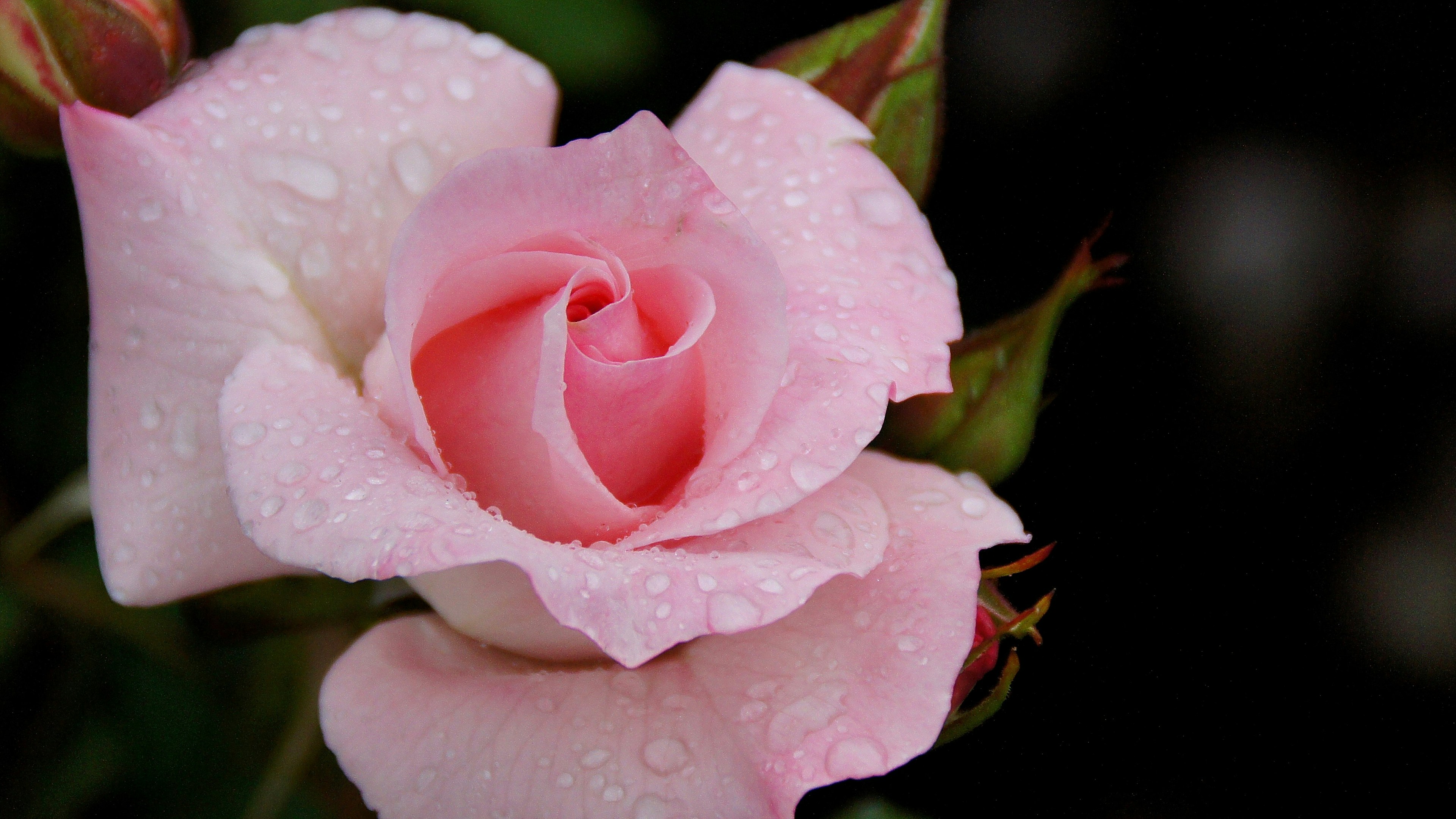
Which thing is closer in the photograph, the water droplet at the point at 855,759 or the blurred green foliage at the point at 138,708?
the water droplet at the point at 855,759

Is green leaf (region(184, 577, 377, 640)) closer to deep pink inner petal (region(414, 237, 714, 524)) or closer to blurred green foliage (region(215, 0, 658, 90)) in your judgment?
deep pink inner petal (region(414, 237, 714, 524))

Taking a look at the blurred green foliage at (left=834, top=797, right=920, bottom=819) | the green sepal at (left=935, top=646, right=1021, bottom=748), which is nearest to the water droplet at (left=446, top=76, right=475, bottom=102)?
the green sepal at (left=935, top=646, right=1021, bottom=748)

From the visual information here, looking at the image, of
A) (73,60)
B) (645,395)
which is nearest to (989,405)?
(645,395)

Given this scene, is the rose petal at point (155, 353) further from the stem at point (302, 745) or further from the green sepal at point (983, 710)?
the green sepal at point (983, 710)

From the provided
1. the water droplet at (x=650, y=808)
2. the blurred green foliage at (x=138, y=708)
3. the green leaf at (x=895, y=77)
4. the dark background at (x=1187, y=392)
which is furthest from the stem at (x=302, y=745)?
the green leaf at (x=895, y=77)

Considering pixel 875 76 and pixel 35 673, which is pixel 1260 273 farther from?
pixel 35 673

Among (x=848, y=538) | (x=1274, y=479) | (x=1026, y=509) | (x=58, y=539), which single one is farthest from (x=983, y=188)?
(x=58, y=539)
